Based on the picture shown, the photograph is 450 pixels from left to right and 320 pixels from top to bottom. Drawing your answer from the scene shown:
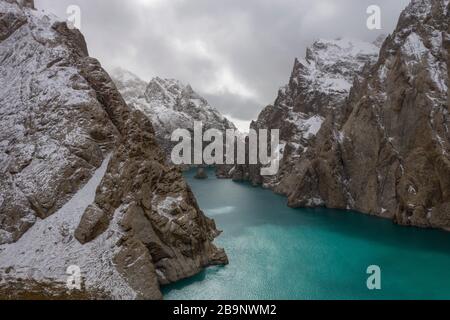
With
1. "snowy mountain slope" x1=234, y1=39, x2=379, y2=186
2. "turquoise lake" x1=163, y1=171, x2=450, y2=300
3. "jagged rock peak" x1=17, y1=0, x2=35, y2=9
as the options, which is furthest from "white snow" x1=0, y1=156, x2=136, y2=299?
"snowy mountain slope" x1=234, y1=39, x2=379, y2=186

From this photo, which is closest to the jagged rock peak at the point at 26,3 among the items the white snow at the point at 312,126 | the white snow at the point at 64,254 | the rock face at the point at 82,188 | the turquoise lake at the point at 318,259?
the rock face at the point at 82,188

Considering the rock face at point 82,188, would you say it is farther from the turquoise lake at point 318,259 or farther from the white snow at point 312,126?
the white snow at point 312,126

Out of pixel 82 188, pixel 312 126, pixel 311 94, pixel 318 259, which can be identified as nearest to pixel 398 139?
pixel 318 259

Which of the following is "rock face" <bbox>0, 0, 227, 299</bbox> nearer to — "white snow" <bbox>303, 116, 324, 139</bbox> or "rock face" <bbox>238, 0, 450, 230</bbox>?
"rock face" <bbox>238, 0, 450, 230</bbox>

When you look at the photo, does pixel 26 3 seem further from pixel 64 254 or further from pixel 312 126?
pixel 312 126
